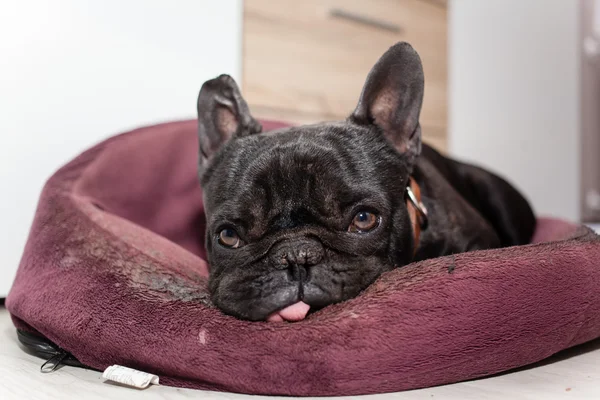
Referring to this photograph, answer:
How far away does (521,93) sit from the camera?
5.38 meters

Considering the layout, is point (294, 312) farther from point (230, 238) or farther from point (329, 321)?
point (230, 238)

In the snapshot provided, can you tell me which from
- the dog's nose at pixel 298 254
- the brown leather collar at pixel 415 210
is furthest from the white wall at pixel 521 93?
the dog's nose at pixel 298 254

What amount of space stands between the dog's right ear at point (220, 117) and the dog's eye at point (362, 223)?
24.3 inches

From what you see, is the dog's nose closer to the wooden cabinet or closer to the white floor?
the white floor

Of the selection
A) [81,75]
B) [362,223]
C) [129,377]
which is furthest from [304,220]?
[81,75]

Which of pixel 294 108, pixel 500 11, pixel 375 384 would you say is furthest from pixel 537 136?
pixel 375 384

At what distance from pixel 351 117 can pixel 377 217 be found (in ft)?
1.44

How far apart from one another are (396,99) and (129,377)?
1134 millimetres

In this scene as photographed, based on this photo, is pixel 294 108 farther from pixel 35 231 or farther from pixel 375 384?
pixel 375 384

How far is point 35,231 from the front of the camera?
2.16 m

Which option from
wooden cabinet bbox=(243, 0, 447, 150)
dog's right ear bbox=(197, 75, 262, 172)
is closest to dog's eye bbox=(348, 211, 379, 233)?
dog's right ear bbox=(197, 75, 262, 172)

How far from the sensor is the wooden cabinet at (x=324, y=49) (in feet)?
11.3

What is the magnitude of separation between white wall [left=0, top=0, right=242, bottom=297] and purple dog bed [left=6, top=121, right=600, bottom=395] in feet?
2.75

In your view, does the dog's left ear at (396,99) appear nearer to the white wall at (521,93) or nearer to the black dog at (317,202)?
the black dog at (317,202)
